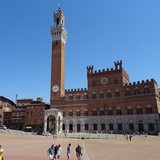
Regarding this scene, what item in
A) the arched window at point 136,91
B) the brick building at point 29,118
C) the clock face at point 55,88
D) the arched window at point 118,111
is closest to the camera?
the arched window at point 136,91

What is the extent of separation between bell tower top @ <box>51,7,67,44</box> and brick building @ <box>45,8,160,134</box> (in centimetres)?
51

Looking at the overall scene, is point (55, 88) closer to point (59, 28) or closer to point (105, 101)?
point (105, 101)

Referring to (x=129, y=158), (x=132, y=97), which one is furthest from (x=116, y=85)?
(x=129, y=158)

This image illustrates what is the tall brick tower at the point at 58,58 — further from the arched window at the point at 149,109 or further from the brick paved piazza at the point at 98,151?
the brick paved piazza at the point at 98,151

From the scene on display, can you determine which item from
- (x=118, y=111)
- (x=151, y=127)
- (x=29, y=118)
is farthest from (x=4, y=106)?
(x=151, y=127)

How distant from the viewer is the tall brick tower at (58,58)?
62531 mm

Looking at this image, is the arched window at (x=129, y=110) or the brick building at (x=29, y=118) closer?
the arched window at (x=129, y=110)

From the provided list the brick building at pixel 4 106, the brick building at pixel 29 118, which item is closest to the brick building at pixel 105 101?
the brick building at pixel 29 118

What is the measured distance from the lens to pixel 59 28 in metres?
67.9

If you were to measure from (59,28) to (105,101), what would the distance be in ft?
103

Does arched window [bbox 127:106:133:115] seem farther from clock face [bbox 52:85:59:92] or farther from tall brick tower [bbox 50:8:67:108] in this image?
clock face [bbox 52:85:59:92]

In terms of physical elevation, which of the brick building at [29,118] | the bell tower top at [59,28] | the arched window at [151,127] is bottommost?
the arched window at [151,127]

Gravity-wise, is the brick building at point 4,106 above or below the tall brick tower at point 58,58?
below

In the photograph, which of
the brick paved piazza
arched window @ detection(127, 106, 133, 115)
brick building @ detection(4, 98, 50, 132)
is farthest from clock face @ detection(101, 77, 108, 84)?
the brick paved piazza
